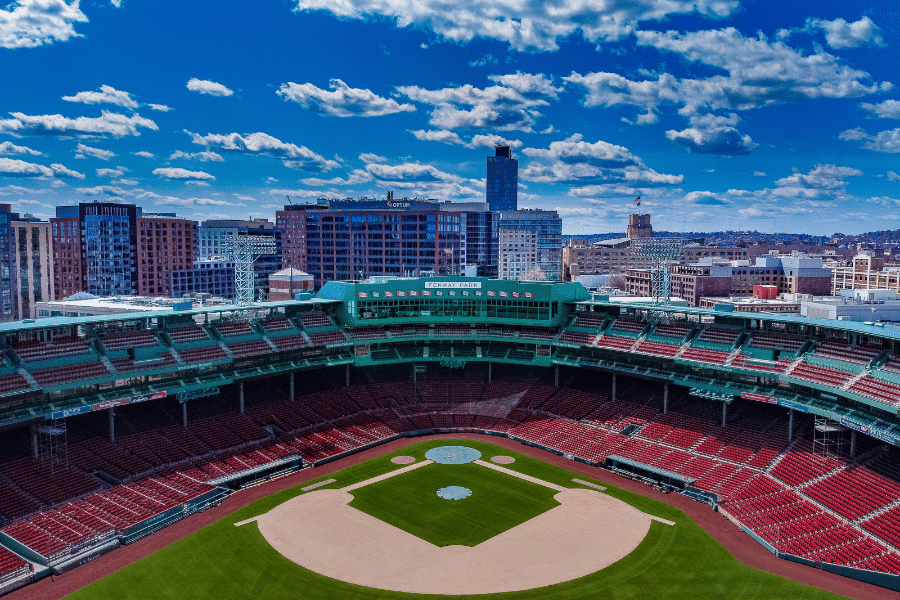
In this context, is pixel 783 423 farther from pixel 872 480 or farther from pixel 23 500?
pixel 23 500

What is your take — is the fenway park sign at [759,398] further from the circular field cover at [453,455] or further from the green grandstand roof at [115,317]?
the green grandstand roof at [115,317]

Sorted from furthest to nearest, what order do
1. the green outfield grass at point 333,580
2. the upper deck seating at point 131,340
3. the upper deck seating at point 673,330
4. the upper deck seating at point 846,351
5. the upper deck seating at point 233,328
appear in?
the upper deck seating at point 673,330 → the upper deck seating at point 233,328 → the upper deck seating at point 131,340 → the upper deck seating at point 846,351 → the green outfield grass at point 333,580

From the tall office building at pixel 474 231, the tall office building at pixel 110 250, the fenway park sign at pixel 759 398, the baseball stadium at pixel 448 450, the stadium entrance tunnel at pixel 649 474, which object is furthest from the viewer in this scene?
the tall office building at pixel 474 231

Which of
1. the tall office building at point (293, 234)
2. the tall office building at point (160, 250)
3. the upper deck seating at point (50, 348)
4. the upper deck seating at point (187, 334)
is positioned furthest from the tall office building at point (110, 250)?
the upper deck seating at point (50, 348)

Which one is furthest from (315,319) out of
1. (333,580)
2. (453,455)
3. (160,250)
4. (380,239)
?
(160,250)

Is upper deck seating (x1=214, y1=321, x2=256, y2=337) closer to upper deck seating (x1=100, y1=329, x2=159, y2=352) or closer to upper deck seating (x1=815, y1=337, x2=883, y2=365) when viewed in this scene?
upper deck seating (x1=100, y1=329, x2=159, y2=352)

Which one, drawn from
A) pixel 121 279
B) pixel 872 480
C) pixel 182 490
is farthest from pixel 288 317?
pixel 121 279
